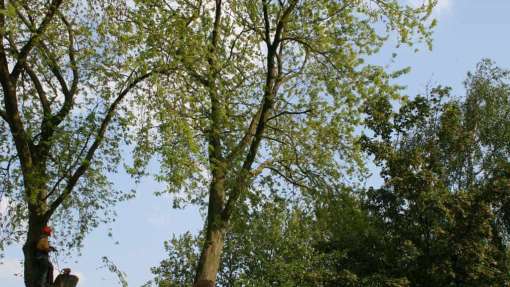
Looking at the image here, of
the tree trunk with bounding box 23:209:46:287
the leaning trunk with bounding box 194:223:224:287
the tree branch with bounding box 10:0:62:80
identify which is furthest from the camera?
the leaning trunk with bounding box 194:223:224:287

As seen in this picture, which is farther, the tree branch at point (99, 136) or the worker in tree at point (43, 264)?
the tree branch at point (99, 136)

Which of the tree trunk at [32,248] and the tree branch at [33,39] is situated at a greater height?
the tree branch at [33,39]

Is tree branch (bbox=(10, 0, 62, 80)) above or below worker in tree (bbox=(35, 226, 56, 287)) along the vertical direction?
above

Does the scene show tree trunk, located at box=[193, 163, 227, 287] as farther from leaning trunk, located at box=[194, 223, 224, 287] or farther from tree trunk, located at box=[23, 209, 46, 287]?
tree trunk, located at box=[23, 209, 46, 287]

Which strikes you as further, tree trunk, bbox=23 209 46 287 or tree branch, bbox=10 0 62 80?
tree branch, bbox=10 0 62 80

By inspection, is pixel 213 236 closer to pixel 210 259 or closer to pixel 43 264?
pixel 210 259

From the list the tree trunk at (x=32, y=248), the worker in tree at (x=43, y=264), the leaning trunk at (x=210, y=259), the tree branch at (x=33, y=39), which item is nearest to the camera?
the worker in tree at (x=43, y=264)

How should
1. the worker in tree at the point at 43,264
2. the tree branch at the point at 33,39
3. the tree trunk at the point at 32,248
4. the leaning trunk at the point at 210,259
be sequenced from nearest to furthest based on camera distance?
the worker in tree at the point at 43,264
the tree trunk at the point at 32,248
the tree branch at the point at 33,39
the leaning trunk at the point at 210,259

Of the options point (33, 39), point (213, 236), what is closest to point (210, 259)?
point (213, 236)

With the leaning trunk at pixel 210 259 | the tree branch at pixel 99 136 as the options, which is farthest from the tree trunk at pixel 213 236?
the tree branch at pixel 99 136

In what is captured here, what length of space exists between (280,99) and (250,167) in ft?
7.55

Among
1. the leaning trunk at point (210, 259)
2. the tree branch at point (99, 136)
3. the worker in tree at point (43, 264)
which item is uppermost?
the tree branch at point (99, 136)

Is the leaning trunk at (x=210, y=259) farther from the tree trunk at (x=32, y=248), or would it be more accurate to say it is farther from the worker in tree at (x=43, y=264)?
the tree trunk at (x=32, y=248)

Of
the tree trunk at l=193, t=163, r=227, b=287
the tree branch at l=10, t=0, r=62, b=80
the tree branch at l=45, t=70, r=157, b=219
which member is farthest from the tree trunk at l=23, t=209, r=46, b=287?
the tree trunk at l=193, t=163, r=227, b=287
